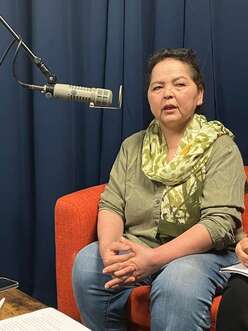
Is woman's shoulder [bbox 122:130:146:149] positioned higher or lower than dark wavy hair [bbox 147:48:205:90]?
lower

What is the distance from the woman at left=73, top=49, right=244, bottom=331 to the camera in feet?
4.76

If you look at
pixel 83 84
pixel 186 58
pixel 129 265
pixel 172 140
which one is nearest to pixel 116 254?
pixel 129 265

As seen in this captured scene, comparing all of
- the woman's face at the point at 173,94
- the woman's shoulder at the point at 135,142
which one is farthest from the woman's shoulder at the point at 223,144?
the woman's shoulder at the point at 135,142

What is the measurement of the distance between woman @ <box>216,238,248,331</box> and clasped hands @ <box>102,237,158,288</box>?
0.23 m

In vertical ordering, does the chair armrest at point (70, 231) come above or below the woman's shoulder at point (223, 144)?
below

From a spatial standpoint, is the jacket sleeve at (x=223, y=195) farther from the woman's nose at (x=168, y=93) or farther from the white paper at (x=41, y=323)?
the white paper at (x=41, y=323)

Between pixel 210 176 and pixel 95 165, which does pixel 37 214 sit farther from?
pixel 210 176

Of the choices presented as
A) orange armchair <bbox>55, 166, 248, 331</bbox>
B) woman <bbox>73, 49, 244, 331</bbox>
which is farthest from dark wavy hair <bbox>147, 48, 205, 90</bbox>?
orange armchair <bbox>55, 166, 248, 331</bbox>

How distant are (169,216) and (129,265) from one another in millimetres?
247

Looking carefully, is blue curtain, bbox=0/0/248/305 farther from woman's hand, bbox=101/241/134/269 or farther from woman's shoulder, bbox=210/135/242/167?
woman's hand, bbox=101/241/134/269

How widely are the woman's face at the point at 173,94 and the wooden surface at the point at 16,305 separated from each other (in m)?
0.72

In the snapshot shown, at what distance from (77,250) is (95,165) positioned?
2.08ft

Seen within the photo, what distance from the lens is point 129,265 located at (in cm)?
149

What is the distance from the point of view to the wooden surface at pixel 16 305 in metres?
1.27
